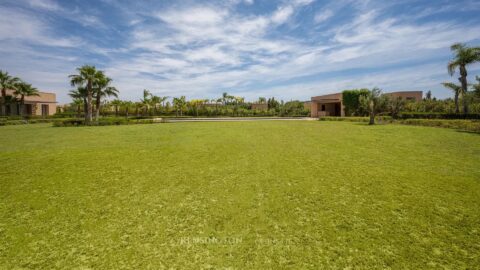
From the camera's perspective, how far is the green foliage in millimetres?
42156

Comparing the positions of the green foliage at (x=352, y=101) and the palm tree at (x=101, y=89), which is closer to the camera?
the palm tree at (x=101, y=89)

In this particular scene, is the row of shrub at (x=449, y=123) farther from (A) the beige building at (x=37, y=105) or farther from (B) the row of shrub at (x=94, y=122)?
(A) the beige building at (x=37, y=105)

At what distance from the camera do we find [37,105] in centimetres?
4641

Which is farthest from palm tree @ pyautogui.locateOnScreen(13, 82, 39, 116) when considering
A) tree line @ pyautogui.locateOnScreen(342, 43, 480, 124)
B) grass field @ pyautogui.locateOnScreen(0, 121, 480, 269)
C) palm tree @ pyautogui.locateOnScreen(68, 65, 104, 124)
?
tree line @ pyautogui.locateOnScreen(342, 43, 480, 124)

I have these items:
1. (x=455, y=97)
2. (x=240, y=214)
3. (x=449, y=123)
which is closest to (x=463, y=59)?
(x=455, y=97)

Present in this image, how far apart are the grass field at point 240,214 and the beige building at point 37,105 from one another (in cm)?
4928

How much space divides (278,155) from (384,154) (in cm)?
425

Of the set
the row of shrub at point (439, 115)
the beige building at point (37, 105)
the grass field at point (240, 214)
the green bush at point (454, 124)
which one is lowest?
the grass field at point (240, 214)

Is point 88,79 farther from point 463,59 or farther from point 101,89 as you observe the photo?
point 463,59

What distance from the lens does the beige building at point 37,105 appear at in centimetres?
4285

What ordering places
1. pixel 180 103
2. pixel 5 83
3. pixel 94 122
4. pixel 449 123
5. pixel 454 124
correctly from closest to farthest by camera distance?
pixel 454 124
pixel 449 123
pixel 94 122
pixel 5 83
pixel 180 103

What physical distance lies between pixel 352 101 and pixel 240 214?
4458 centimetres

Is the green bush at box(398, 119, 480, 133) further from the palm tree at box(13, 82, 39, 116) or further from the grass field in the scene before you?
the palm tree at box(13, 82, 39, 116)

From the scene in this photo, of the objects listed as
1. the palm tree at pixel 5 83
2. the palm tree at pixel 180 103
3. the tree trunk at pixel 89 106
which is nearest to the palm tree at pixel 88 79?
the tree trunk at pixel 89 106
